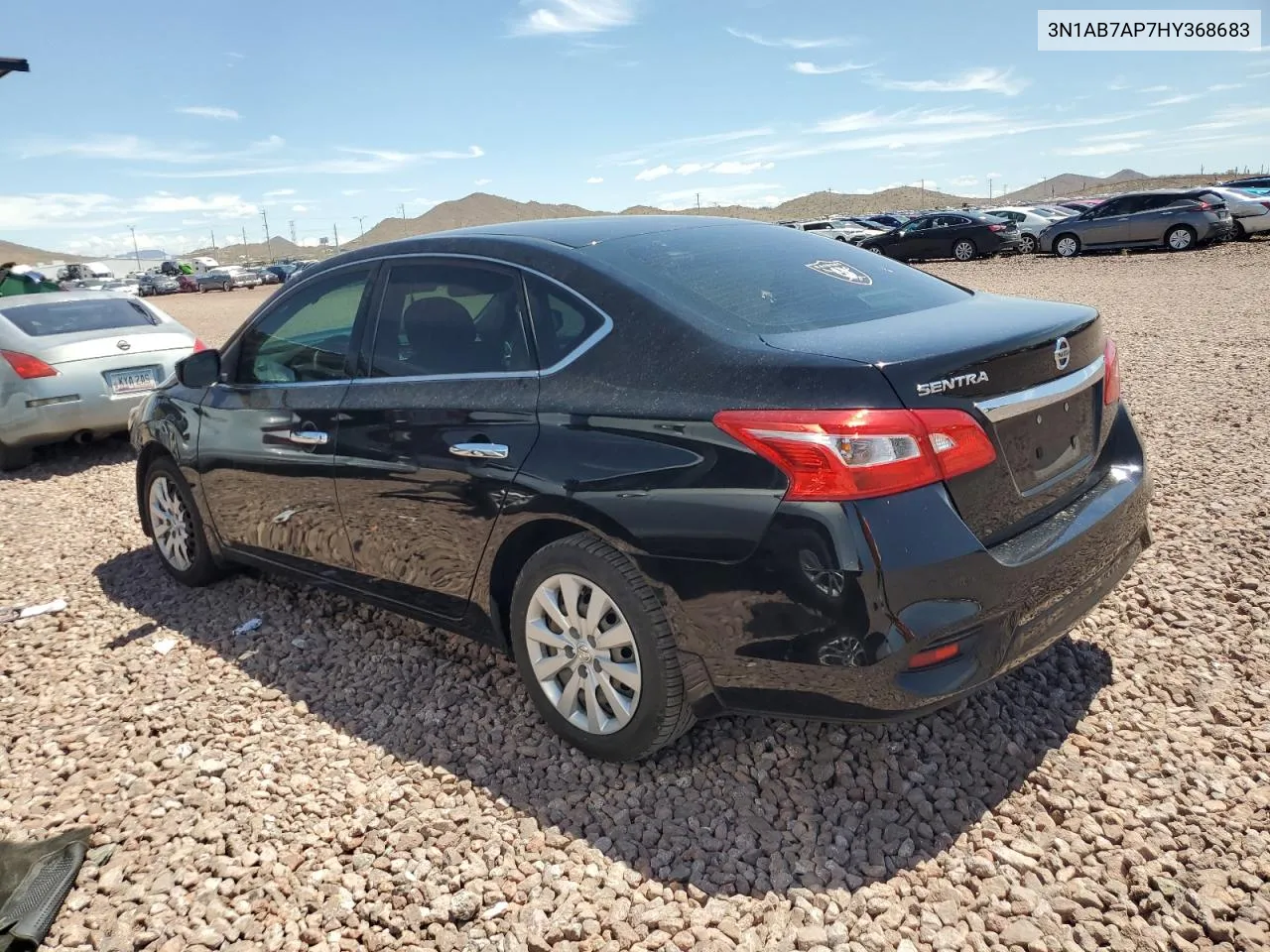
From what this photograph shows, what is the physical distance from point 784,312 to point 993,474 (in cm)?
81

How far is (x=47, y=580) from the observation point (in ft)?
18.3

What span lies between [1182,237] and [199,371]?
83.2 feet

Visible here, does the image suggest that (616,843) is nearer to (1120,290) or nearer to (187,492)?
(187,492)

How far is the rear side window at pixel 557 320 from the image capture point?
124 inches

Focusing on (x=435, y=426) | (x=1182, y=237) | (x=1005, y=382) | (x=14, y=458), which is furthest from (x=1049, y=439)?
(x=1182, y=237)

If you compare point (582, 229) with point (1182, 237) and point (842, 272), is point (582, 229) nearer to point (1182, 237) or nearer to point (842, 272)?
point (842, 272)

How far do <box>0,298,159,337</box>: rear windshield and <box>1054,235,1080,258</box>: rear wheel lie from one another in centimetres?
2364

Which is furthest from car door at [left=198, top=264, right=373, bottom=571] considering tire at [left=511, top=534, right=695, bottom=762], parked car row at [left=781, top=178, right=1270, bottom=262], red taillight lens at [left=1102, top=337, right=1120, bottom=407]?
parked car row at [left=781, top=178, right=1270, bottom=262]

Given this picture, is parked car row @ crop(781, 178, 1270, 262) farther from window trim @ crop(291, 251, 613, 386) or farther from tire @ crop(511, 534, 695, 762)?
tire @ crop(511, 534, 695, 762)

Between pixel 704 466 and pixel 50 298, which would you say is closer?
pixel 704 466

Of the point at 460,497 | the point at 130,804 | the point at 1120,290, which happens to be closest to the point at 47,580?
the point at 130,804

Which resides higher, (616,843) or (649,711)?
(649,711)

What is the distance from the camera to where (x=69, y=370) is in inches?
319

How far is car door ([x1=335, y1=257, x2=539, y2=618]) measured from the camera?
10.8 feet
